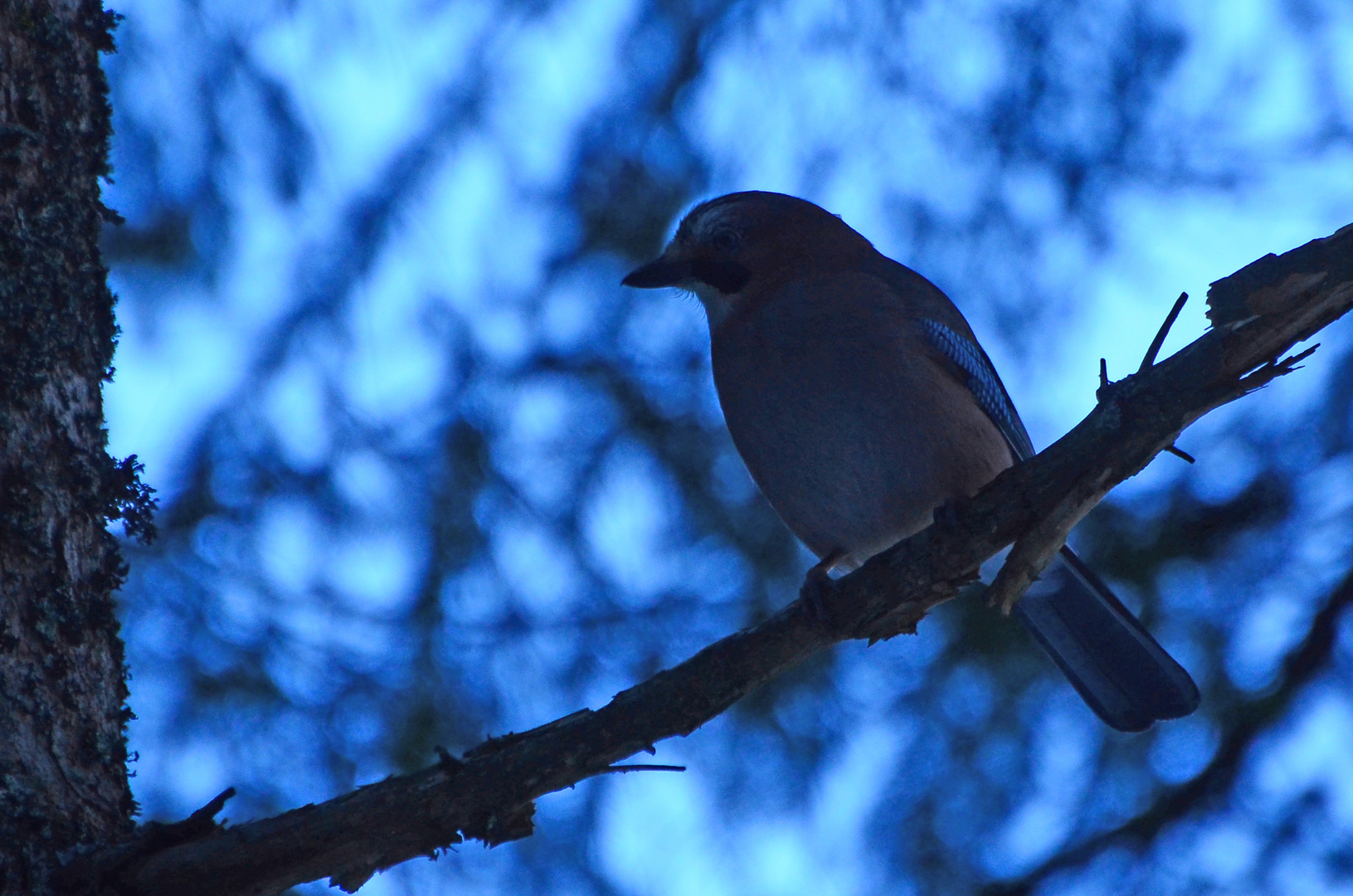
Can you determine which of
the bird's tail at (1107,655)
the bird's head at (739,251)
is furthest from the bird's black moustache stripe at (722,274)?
the bird's tail at (1107,655)

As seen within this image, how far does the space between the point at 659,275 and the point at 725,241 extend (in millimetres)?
250

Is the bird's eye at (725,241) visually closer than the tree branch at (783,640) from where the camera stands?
No

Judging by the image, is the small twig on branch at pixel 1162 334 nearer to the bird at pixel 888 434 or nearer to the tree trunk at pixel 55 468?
the bird at pixel 888 434

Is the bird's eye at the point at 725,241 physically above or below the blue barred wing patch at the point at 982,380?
above

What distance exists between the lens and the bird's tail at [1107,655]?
3.75 m

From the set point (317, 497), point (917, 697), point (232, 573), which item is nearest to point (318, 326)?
point (317, 497)

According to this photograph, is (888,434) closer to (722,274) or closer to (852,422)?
(852,422)

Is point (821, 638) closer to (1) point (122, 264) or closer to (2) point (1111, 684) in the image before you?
(2) point (1111, 684)

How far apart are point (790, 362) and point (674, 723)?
166 cm

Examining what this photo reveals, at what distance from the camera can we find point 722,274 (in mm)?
4453

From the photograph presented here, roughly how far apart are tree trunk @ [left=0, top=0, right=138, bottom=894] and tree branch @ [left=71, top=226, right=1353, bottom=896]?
0.64 feet

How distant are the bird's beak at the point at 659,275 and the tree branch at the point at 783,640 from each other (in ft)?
6.06

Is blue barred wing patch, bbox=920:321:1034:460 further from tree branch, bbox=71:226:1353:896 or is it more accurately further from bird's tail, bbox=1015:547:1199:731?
tree branch, bbox=71:226:1353:896

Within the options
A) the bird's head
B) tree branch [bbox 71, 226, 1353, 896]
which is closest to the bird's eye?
the bird's head
